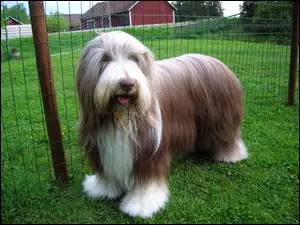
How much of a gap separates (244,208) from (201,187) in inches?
19.6

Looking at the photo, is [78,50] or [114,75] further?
[78,50]

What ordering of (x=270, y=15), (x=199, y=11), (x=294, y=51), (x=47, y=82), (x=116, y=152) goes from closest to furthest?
(x=116, y=152) < (x=47, y=82) < (x=294, y=51) < (x=270, y=15) < (x=199, y=11)

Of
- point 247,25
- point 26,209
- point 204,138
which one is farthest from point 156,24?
point 26,209

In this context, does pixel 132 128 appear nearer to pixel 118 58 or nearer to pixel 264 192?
pixel 118 58

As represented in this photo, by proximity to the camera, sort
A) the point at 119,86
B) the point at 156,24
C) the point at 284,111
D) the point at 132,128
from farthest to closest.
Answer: the point at 284,111 < the point at 156,24 < the point at 132,128 < the point at 119,86

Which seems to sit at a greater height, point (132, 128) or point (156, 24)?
point (156, 24)

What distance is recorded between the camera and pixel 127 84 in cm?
216

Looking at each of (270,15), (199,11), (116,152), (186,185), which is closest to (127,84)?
(116,152)

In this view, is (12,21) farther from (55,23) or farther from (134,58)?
(134,58)

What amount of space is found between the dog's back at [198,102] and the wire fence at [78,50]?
0.83 meters

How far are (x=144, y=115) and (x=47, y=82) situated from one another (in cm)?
93

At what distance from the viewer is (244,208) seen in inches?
114

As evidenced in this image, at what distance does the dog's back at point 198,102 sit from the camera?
3033 mm

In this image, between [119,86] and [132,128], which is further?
[132,128]
